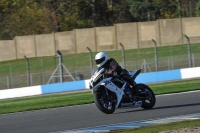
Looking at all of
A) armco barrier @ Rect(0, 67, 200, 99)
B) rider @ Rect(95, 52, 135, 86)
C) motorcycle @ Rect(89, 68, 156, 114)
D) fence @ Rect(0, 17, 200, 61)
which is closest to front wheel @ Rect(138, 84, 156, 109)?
motorcycle @ Rect(89, 68, 156, 114)

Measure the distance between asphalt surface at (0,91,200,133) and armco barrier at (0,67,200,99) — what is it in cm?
1099

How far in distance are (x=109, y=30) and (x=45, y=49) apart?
5.37m

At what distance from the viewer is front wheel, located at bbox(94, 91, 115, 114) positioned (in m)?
13.7

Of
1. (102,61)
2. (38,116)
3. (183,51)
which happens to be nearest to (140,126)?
(102,61)

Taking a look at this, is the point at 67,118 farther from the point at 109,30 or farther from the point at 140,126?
the point at 109,30

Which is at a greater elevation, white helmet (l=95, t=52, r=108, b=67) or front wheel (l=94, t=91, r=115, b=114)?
white helmet (l=95, t=52, r=108, b=67)

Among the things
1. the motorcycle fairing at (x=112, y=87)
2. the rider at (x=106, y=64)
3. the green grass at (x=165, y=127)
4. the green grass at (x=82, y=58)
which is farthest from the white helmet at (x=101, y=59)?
the green grass at (x=82, y=58)

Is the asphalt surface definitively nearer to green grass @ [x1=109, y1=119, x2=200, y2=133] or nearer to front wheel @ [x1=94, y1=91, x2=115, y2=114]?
front wheel @ [x1=94, y1=91, x2=115, y2=114]

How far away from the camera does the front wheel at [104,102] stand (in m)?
13.7

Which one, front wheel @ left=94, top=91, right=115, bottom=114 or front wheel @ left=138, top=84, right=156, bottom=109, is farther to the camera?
front wheel @ left=138, top=84, right=156, bottom=109

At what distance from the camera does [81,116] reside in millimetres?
14344

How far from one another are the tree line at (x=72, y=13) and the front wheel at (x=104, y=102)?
41968mm

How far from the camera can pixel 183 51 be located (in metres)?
36.9

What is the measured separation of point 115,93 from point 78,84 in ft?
46.4
